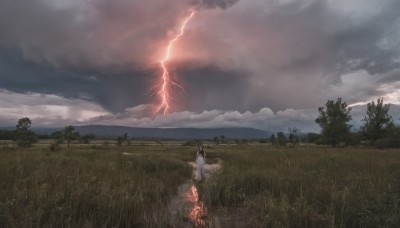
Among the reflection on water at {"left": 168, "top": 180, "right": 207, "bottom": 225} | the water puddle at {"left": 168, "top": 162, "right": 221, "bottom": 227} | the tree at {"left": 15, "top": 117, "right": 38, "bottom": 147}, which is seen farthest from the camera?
the tree at {"left": 15, "top": 117, "right": 38, "bottom": 147}

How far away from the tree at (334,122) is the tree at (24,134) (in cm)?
6902

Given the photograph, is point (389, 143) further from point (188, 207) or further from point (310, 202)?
point (188, 207)

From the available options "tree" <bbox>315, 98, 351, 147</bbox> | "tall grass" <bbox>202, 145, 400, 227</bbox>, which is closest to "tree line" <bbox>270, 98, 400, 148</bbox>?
"tree" <bbox>315, 98, 351, 147</bbox>

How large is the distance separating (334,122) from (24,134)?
72522 millimetres

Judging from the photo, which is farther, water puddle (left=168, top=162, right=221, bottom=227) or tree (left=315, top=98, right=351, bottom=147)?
tree (left=315, top=98, right=351, bottom=147)

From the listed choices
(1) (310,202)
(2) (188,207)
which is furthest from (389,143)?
(2) (188,207)

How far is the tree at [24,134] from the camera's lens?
77750 millimetres

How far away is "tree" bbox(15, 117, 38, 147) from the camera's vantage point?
255ft

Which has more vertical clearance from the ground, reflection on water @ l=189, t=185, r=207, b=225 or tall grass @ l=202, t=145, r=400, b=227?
tall grass @ l=202, t=145, r=400, b=227

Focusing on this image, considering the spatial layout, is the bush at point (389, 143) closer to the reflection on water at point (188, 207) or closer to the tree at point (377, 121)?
the tree at point (377, 121)

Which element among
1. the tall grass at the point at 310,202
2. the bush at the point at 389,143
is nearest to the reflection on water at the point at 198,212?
the tall grass at the point at 310,202

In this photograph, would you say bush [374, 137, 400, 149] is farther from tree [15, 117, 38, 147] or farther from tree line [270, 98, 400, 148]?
tree [15, 117, 38, 147]

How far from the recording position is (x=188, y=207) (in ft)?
35.7

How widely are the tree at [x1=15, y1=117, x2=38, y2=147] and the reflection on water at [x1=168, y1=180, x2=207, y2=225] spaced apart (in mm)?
74677
